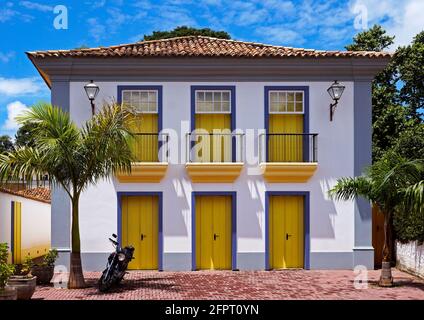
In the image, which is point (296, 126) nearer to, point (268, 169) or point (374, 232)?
point (268, 169)

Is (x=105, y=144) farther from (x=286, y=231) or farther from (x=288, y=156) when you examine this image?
(x=286, y=231)

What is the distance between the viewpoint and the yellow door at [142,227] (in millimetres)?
13750

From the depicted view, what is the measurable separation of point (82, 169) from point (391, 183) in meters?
6.68

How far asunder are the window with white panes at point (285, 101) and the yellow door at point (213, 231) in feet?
9.15

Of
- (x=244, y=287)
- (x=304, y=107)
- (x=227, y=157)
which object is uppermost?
(x=304, y=107)

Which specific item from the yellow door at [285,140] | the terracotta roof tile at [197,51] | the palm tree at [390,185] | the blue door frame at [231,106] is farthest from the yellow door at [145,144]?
the palm tree at [390,185]

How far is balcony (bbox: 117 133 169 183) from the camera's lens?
13.5 m

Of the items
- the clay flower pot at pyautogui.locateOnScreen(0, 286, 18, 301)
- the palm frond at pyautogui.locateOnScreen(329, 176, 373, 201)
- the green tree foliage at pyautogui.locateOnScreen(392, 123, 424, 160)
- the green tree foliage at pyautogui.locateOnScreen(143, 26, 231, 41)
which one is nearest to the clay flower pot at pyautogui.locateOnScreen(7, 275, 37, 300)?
the clay flower pot at pyautogui.locateOnScreen(0, 286, 18, 301)

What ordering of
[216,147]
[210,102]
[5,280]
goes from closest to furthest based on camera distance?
[5,280] → [216,147] → [210,102]

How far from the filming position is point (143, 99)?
45.6 feet

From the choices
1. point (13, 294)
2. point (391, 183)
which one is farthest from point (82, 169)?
point (391, 183)

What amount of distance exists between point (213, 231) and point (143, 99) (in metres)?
4.06

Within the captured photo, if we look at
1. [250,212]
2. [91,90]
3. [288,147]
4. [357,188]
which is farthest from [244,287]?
[91,90]

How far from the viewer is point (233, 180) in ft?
45.1
